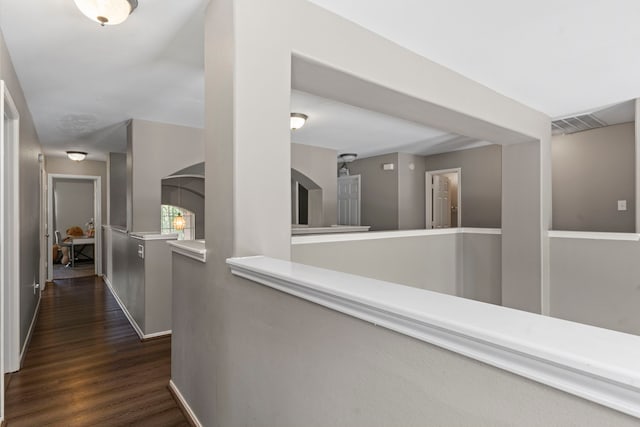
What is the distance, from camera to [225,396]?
1648 mm

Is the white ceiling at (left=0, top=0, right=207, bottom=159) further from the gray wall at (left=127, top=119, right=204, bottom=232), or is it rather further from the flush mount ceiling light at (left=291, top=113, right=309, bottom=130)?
the flush mount ceiling light at (left=291, top=113, right=309, bottom=130)

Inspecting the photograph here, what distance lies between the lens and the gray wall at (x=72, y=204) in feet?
29.7

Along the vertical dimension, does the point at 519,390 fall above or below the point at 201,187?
below

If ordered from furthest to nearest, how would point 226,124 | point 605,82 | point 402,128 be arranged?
1. point 402,128
2. point 605,82
3. point 226,124

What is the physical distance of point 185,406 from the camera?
2.16 meters

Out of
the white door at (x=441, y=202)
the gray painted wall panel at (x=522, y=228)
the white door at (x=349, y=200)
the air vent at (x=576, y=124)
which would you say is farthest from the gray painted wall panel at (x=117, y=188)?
the air vent at (x=576, y=124)

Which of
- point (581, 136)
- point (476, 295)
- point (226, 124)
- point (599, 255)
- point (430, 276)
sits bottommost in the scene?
point (476, 295)

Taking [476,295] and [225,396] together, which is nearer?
[225,396]

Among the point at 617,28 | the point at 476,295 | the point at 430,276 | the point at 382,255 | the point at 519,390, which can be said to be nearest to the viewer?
the point at 519,390

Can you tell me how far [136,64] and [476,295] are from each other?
14.5 feet

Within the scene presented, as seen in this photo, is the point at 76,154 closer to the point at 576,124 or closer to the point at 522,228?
the point at 522,228

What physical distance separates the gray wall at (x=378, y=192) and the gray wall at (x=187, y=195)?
4.12 metres

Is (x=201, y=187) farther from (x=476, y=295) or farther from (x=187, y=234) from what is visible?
(x=476, y=295)

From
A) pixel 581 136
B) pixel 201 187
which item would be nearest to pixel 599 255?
pixel 581 136
